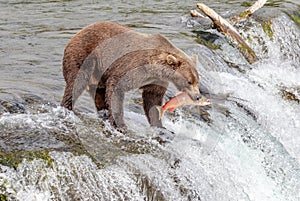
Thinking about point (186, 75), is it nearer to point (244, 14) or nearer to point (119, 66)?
point (119, 66)

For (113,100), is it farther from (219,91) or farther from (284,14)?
(284,14)

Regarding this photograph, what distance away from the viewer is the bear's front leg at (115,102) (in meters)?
5.68

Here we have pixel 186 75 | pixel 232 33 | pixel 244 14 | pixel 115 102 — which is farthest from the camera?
pixel 244 14

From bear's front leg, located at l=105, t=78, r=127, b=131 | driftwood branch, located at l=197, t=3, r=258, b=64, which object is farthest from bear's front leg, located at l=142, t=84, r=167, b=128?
driftwood branch, located at l=197, t=3, r=258, b=64

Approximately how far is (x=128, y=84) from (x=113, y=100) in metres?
0.21

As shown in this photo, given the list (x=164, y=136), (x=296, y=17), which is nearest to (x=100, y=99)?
(x=164, y=136)

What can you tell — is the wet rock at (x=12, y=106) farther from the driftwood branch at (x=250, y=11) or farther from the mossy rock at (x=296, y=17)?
the mossy rock at (x=296, y=17)

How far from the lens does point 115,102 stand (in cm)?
568

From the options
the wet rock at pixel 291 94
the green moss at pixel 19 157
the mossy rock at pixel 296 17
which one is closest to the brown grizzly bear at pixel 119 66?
the green moss at pixel 19 157

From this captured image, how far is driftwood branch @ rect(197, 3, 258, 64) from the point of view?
10.5 metres

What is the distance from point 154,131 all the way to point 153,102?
356 millimetres

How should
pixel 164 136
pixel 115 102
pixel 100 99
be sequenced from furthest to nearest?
pixel 100 99 → pixel 164 136 → pixel 115 102

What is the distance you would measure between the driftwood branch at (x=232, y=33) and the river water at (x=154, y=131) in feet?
0.51

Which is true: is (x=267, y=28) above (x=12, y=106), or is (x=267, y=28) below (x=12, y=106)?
below
